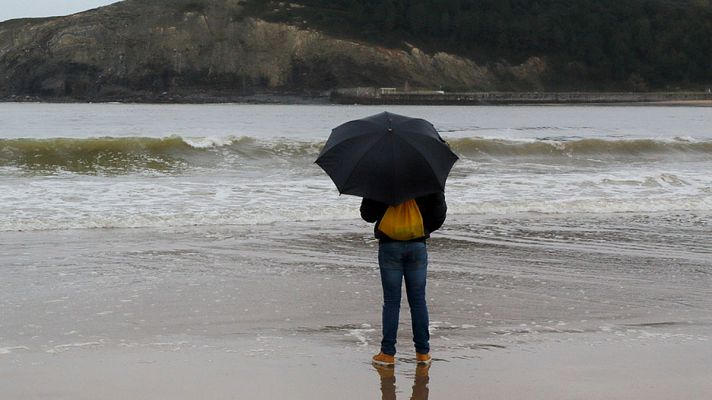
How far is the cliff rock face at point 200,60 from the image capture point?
123812 mm

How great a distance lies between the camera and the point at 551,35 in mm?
135750

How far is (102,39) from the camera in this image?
138875 millimetres

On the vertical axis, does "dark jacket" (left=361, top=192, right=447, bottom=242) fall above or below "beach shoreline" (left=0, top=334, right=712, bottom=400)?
above

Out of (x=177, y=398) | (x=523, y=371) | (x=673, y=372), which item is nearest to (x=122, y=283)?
(x=177, y=398)

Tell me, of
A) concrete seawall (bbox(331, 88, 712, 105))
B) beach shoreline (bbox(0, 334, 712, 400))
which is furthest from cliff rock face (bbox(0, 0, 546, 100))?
beach shoreline (bbox(0, 334, 712, 400))

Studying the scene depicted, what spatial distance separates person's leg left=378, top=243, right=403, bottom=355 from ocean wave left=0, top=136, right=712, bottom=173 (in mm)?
14519

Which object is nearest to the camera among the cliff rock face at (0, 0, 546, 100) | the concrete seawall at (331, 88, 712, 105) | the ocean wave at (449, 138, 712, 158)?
the ocean wave at (449, 138, 712, 158)

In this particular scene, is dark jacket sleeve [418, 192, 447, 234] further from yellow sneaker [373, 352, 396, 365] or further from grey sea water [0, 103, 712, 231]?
grey sea water [0, 103, 712, 231]

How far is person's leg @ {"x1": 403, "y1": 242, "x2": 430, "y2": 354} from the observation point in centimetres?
575

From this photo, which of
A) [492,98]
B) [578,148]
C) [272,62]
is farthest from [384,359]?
[272,62]

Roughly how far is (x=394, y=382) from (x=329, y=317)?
159 centimetres

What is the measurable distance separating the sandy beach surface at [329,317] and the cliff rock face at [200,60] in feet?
364

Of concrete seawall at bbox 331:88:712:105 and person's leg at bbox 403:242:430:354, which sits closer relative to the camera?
person's leg at bbox 403:242:430:354

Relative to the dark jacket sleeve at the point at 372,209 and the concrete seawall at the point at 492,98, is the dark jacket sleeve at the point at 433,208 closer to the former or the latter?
the dark jacket sleeve at the point at 372,209
